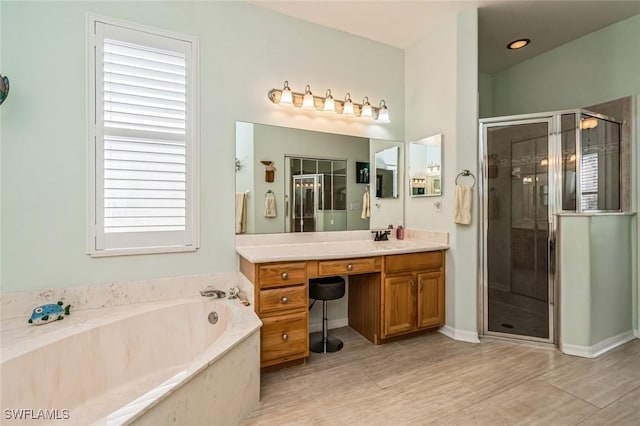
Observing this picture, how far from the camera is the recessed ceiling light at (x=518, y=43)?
3129 mm

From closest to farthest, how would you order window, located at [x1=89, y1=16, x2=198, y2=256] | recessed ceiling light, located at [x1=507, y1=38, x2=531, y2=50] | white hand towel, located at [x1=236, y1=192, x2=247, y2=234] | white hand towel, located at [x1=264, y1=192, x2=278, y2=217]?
1. window, located at [x1=89, y1=16, x2=198, y2=256]
2. white hand towel, located at [x1=236, y1=192, x2=247, y2=234]
3. white hand towel, located at [x1=264, y1=192, x2=278, y2=217]
4. recessed ceiling light, located at [x1=507, y1=38, x2=531, y2=50]

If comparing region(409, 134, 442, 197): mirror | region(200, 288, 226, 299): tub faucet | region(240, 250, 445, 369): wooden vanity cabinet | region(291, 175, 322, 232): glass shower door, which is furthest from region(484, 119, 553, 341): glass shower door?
region(200, 288, 226, 299): tub faucet

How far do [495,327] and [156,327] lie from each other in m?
2.90

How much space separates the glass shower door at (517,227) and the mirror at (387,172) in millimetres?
887

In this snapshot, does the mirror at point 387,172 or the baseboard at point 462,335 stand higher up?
the mirror at point 387,172

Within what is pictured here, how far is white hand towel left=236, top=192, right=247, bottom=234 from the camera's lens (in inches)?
96.9

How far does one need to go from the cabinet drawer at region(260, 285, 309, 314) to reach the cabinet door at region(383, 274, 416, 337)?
77 centimetres

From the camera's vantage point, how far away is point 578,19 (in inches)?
108

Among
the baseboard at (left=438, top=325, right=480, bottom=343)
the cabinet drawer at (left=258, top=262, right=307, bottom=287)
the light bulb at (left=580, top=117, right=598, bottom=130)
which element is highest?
the light bulb at (left=580, top=117, right=598, bottom=130)

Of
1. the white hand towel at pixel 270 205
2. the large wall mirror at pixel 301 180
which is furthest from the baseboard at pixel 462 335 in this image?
the white hand towel at pixel 270 205

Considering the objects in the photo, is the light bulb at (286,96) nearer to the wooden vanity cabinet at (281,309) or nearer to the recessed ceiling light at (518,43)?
the wooden vanity cabinet at (281,309)

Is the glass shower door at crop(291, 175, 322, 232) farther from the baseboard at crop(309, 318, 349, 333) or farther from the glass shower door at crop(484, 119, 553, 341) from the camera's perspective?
the glass shower door at crop(484, 119, 553, 341)

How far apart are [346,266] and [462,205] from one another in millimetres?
1255

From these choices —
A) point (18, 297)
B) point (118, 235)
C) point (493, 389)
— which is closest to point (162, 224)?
point (118, 235)
